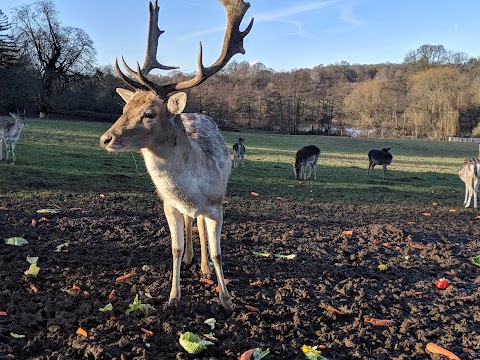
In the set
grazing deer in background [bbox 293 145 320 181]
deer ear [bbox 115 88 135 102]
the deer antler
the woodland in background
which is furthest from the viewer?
the woodland in background

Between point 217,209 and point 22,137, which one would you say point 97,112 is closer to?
point 22,137

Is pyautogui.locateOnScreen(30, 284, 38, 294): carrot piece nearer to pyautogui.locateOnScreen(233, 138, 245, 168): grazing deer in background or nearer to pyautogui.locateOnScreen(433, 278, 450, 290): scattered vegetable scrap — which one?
pyautogui.locateOnScreen(433, 278, 450, 290): scattered vegetable scrap

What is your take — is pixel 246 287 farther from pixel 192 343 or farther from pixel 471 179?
pixel 471 179

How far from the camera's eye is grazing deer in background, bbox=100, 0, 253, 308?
4.25 m

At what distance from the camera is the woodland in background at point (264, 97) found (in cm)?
4909

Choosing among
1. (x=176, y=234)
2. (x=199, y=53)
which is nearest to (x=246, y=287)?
(x=176, y=234)

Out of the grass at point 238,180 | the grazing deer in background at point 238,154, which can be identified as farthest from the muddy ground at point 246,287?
the grazing deer in background at point 238,154

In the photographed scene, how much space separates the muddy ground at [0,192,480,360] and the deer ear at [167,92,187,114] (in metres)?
2.07

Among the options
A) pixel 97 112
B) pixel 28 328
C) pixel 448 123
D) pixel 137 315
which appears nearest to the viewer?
pixel 28 328

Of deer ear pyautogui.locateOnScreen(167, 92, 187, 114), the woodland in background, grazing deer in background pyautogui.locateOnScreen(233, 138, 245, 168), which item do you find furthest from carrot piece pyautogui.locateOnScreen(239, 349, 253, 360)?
the woodland in background

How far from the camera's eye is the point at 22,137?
22.6m

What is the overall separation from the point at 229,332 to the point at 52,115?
161 ft

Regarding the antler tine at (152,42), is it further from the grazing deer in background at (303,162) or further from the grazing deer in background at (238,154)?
the grazing deer in background at (238,154)

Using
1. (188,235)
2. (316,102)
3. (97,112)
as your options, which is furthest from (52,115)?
(188,235)
